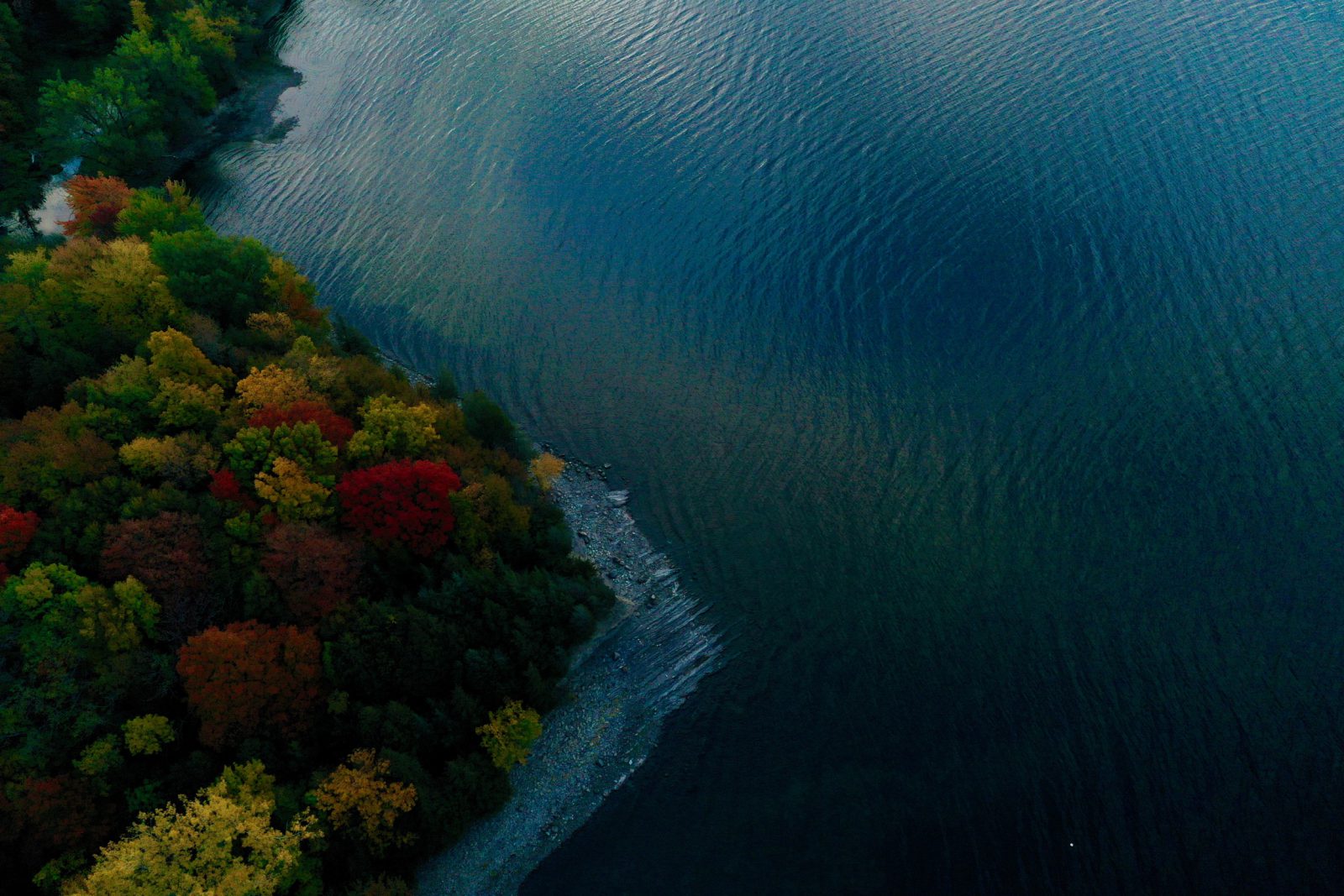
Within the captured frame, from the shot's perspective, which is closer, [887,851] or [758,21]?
[887,851]

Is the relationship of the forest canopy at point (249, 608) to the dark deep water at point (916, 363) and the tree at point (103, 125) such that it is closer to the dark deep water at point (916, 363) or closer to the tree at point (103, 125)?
the dark deep water at point (916, 363)

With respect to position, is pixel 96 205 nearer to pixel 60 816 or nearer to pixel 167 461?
pixel 167 461

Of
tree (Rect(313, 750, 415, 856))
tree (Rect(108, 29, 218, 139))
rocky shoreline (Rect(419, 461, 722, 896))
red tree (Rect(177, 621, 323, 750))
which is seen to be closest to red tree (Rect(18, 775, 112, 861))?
red tree (Rect(177, 621, 323, 750))

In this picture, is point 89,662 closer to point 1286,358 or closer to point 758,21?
point 1286,358

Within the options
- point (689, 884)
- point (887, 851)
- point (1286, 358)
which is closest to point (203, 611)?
point (689, 884)

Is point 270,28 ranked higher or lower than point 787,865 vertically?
higher

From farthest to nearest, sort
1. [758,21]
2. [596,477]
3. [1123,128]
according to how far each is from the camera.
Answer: [758,21], [1123,128], [596,477]

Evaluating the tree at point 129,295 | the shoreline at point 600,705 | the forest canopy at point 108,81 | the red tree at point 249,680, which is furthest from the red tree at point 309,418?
the forest canopy at point 108,81
